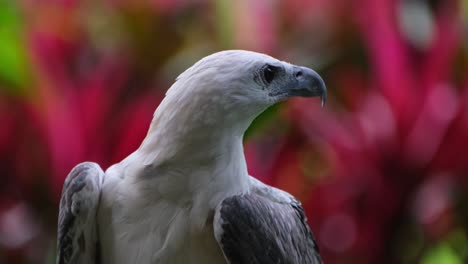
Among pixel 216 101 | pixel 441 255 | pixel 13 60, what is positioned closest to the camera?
pixel 216 101

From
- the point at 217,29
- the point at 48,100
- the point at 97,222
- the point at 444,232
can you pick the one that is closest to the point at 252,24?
the point at 217,29

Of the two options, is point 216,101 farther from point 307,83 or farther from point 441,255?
point 441,255

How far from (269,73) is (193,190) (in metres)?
0.17

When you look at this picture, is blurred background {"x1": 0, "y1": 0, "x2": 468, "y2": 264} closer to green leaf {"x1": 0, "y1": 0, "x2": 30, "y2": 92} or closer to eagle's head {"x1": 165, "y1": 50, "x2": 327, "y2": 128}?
green leaf {"x1": 0, "y1": 0, "x2": 30, "y2": 92}

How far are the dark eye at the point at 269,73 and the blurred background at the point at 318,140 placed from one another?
1.89 feet

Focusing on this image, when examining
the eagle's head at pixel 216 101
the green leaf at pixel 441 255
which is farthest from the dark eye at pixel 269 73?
the green leaf at pixel 441 255

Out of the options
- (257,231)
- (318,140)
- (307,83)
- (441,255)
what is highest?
(307,83)

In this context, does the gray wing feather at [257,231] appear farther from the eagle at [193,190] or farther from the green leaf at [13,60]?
the green leaf at [13,60]

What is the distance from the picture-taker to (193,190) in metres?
1.02

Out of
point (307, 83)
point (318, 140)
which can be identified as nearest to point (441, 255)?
point (318, 140)

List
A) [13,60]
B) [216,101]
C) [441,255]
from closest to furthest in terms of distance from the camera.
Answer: [216,101] < [441,255] < [13,60]

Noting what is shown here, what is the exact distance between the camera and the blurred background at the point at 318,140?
67.7 inches

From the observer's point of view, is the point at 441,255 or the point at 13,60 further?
the point at 13,60

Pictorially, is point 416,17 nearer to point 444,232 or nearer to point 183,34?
point 183,34
